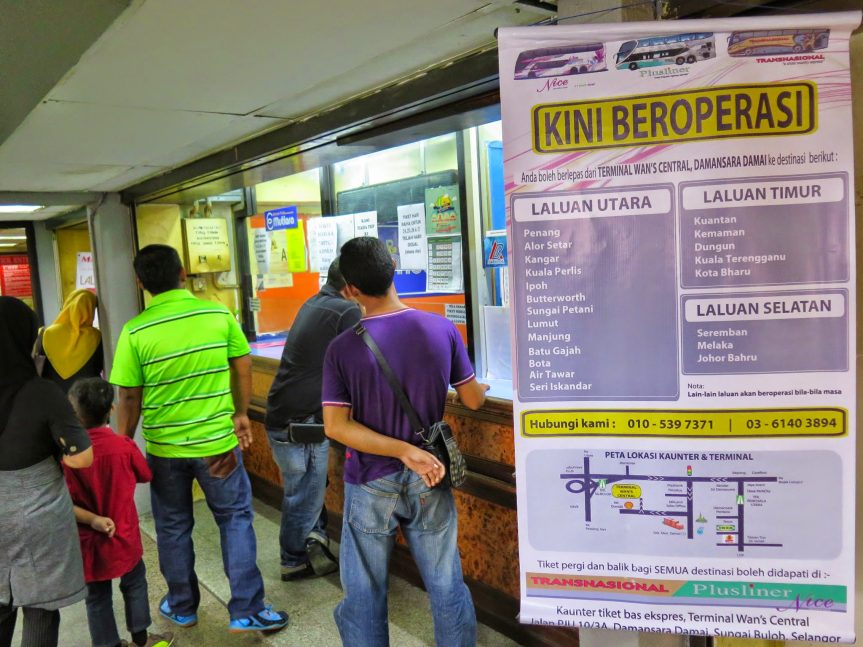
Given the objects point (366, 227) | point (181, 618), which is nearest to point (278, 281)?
point (366, 227)

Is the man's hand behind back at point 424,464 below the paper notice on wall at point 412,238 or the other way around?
below

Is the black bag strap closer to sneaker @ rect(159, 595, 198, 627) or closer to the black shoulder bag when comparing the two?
the black shoulder bag

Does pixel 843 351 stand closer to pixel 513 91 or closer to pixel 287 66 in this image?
A: pixel 513 91

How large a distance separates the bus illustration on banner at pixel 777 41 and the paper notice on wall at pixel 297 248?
3.51 meters

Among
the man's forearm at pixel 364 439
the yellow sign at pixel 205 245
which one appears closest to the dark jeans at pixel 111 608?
the man's forearm at pixel 364 439

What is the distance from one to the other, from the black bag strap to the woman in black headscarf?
1052 mm

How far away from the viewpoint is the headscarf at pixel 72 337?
13.1 feet

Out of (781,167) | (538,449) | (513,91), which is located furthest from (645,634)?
(513,91)

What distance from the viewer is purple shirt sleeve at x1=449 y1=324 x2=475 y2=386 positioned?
7.12ft

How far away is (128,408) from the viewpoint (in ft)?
9.18

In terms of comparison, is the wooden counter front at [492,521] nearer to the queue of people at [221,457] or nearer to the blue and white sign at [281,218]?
the queue of people at [221,457]

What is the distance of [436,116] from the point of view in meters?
2.29

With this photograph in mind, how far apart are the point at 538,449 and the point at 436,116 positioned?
51.3 inches

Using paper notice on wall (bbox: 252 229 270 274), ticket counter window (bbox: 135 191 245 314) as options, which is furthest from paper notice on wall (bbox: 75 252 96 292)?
paper notice on wall (bbox: 252 229 270 274)
